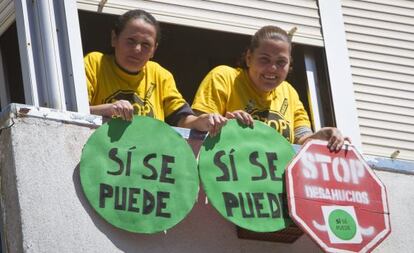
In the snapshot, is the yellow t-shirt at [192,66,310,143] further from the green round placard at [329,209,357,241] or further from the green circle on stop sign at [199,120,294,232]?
the green round placard at [329,209,357,241]

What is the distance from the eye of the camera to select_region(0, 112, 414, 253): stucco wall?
743cm

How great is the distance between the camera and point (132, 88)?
8.40 metres

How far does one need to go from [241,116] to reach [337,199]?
885 mm

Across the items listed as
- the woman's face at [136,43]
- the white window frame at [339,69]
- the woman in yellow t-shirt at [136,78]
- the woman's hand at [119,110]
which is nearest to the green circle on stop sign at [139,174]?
the woman's hand at [119,110]

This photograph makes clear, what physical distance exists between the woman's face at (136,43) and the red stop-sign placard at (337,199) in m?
1.25

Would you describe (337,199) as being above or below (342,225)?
above

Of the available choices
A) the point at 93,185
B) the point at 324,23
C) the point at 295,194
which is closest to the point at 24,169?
the point at 93,185

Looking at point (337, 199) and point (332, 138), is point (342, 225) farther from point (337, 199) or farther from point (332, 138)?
point (332, 138)

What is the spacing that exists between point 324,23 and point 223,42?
1.33m

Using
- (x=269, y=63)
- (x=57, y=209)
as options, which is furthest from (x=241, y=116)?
(x=57, y=209)

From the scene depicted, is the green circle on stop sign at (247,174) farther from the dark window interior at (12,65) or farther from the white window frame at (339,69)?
the dark window interior at (12,65)

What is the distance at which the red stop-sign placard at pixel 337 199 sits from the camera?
820 cm

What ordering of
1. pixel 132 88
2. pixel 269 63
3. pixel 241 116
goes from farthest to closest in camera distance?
1. pixel 269 63
2. pixel 132 88
3. pixel 241 116

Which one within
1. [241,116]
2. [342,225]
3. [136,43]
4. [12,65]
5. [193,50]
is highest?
[193,50]
